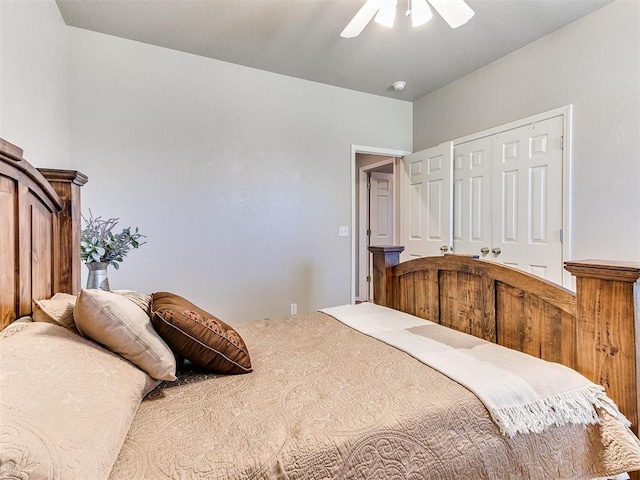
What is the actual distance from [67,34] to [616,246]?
13.8ft

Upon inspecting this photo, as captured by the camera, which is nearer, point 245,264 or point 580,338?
point 580,338

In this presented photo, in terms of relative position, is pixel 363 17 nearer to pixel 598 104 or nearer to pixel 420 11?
pixel 420 11

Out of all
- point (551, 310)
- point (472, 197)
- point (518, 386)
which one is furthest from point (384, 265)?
point (472, 197)

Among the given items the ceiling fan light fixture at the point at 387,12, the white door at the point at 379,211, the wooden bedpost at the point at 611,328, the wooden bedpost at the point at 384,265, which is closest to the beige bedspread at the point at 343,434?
the wooden bedpost at the point at 611,328

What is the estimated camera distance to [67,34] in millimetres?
2561

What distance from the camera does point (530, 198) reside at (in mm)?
2773

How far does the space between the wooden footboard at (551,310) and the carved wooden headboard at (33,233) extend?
1846 millimetres

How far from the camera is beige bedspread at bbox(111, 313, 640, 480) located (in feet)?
2.51

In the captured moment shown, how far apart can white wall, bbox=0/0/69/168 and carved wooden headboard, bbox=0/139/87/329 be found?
13.5 inches

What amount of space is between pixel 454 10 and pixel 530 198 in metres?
1.62

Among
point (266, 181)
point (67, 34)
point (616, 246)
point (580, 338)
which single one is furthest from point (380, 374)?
point (67, 34)

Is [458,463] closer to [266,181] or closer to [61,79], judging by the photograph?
[266,181]

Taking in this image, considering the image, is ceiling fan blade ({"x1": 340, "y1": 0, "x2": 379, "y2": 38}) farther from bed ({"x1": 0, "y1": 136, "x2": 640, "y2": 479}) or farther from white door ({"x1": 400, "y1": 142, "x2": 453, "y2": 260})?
white door ({"x1": 400, "y1": 142, "x2": 453, "y2": 260})

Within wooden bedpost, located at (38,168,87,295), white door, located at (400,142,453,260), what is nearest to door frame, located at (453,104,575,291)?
white door, located at (400,142,453,260)
